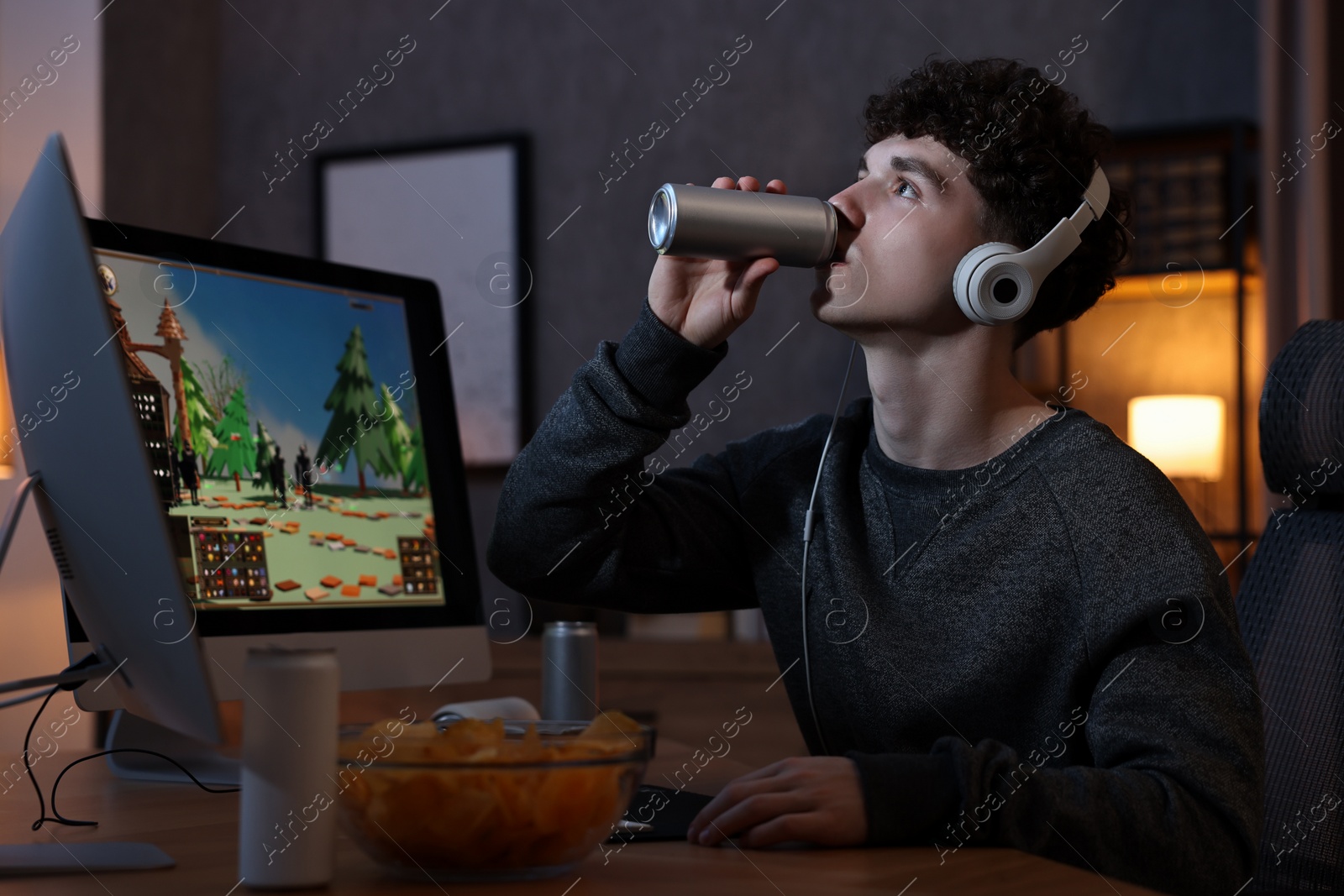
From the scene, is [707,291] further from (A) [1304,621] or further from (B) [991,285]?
(A) [1304,621]

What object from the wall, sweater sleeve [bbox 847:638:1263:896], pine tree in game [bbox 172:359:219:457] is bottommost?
sweater sleeve [bbox 847:638:1263:896]

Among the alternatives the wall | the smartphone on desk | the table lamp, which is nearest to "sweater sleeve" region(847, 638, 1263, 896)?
the smartphone on desk

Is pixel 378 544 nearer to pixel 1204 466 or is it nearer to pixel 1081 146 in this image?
pixel 1081 146

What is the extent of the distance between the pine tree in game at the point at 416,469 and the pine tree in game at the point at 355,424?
0.6 inches

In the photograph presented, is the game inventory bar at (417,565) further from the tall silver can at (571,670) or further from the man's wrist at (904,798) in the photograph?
Result: the man's wrist at (904,798)

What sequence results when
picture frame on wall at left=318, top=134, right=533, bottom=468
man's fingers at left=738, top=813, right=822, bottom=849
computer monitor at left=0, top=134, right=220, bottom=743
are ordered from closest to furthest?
computer monitor at left=0, top=134, right=220, bottom=743, man's fingers at left=738, top=813, right=822, bottom=849, picture frame on wall at left=318, top=134, right=533, bottom=468

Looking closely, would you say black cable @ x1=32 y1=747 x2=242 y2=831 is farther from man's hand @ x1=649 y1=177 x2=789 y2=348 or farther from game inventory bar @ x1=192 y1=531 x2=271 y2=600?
man's hand @ x1=649 y1=177 x2=789 y2=348

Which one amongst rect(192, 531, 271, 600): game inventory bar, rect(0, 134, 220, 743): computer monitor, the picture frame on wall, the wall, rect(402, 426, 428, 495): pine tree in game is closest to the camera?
rect(0, 134, 220, 743): computer monitor

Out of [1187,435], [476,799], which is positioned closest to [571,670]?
[476,799]

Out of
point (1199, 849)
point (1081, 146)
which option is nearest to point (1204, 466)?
point (1081, 146)

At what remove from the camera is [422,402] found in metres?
1.24

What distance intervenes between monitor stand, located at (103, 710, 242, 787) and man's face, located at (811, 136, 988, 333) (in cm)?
69

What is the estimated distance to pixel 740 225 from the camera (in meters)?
1.07

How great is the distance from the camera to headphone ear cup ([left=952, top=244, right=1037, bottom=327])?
1117mm
